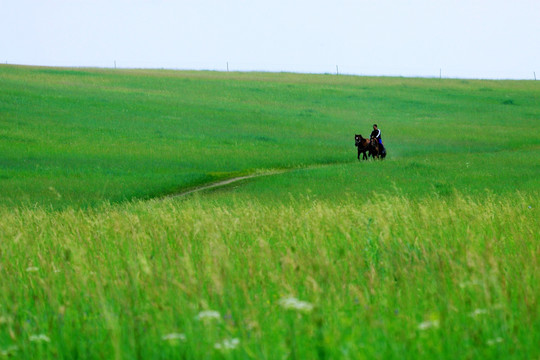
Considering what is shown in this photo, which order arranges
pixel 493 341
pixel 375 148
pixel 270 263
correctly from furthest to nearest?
1. pixel 375 148
2. pixel 270 263
3. pixel 493 341

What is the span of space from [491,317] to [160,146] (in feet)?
115

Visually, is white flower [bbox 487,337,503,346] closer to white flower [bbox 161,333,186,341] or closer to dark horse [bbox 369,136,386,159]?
white flower [bbox 161,333,186,341]

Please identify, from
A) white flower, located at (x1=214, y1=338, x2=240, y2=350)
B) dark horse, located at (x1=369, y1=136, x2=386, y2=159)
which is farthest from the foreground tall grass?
dark horse, located at (x1=369, y1=136, x2=386, y2=159)

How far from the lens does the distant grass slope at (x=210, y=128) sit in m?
28.9

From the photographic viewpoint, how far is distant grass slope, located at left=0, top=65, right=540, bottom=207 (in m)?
28.9

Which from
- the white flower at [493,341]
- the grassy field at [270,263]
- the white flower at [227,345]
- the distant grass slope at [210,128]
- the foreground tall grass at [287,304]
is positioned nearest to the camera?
the white flower at [227,345]

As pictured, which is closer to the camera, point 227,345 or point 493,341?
Answer: point 227,345

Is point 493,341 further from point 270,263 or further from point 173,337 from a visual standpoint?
point 270,263

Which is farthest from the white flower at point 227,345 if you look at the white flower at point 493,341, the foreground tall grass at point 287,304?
the white flower at point 493,341

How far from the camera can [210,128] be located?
47188 millimetres

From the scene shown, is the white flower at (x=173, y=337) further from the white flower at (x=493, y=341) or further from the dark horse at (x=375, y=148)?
the dark horse at (x=375, y=148)

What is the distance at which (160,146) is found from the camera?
38750 millimetres

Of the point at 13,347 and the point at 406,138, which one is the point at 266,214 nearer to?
the point at 13,347

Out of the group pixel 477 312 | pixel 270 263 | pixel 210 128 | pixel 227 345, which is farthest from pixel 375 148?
pixel 227 345
